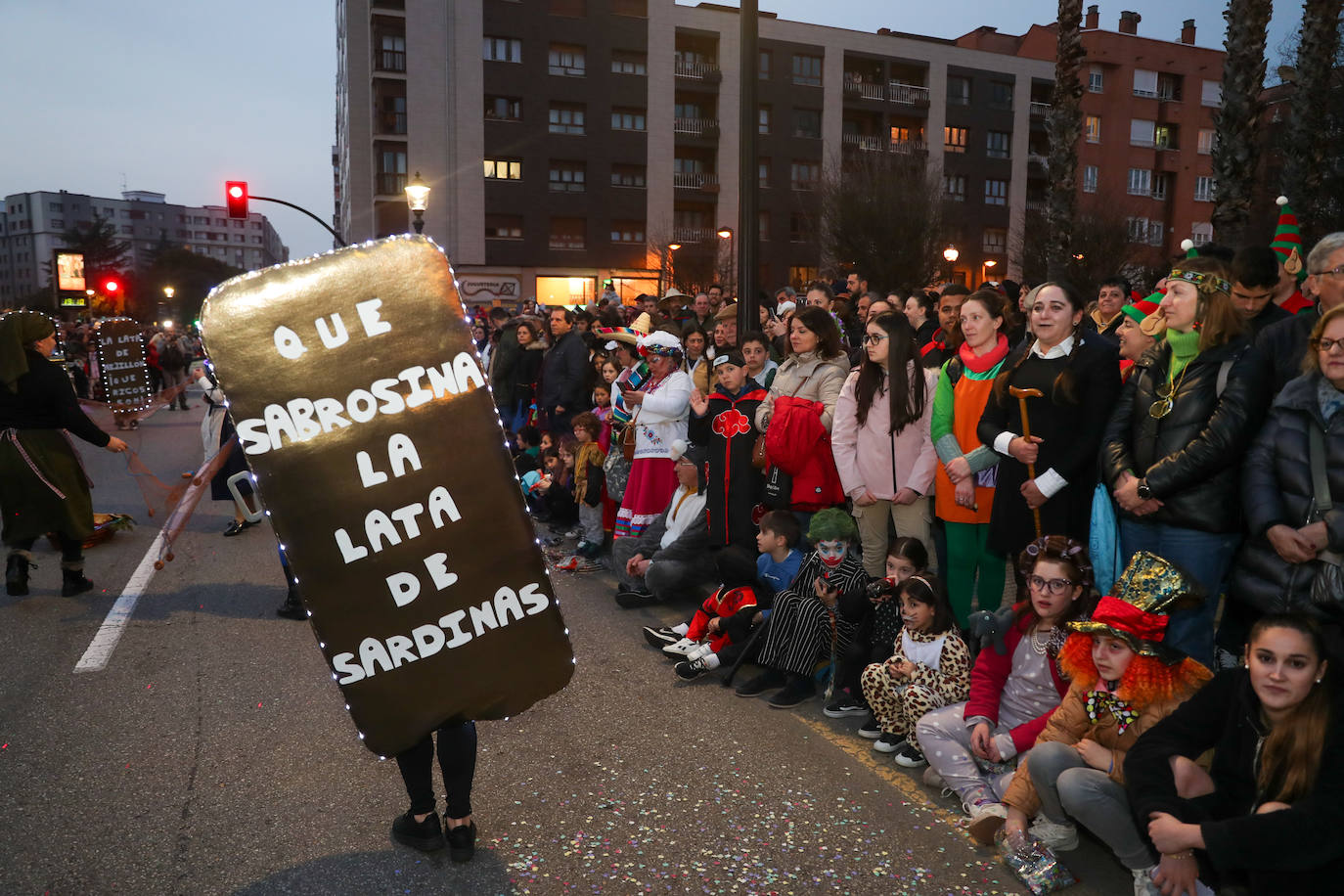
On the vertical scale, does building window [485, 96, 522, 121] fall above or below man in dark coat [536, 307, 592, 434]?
above

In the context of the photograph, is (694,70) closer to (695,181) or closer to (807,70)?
(695,181)

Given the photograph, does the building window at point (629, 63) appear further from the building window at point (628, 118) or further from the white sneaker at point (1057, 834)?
the white sneaker at point (1057, 834)

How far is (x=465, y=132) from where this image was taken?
4156cm

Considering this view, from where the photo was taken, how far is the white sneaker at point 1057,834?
3.65 meters

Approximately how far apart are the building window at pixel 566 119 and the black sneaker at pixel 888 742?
42.1 meters

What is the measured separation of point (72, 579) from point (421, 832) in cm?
533

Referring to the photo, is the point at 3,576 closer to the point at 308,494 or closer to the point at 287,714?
the point at 287,714

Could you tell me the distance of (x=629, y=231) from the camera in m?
44.7

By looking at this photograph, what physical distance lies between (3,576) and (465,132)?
36.9 m

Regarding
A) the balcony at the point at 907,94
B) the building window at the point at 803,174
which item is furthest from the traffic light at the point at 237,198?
the balcony at the point at 907,94

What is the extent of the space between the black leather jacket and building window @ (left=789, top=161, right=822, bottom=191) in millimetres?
44275

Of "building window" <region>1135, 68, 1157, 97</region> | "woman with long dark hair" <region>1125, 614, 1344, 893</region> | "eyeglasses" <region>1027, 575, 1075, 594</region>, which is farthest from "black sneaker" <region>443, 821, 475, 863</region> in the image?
"building window" <region>1135, 68, 1157, 97</region>

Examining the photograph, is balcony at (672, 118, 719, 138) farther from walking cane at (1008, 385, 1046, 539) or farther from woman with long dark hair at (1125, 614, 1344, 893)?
woman with long dark hair at (1125, 614, 1344, 893)

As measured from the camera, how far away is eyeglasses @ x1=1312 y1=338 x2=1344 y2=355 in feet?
11.5
